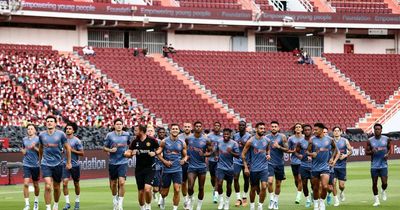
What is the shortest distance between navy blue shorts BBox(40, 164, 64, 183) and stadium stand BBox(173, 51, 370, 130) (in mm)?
34990

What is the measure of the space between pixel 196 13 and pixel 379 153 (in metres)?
37.3

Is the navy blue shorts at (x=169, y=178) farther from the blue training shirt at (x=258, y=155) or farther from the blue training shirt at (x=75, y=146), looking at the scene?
the blue training shirt at (x=75, y=146)

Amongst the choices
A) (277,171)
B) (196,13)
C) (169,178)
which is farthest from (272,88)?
(169,178)

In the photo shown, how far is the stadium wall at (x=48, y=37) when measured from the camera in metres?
62.7

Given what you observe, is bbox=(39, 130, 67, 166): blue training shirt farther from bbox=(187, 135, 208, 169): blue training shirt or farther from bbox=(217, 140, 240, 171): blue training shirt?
bbox=(217, 140, 240, 171): blue training shirt

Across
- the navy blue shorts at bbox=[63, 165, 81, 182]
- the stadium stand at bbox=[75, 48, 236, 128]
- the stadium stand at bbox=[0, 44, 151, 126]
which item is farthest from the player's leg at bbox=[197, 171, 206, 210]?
the stadium stand at bbox=[75, 48, 236, 128]

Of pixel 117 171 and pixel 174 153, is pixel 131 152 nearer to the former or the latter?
pixel 174 153

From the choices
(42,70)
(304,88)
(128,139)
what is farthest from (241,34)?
(128,139)

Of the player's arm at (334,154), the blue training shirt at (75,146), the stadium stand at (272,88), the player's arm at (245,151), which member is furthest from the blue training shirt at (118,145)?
the stadium stand at (272,88)

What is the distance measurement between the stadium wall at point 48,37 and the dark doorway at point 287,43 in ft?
50.0

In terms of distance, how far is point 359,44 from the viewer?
7656 centimetres

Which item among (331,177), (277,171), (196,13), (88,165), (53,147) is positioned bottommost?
(88,165)

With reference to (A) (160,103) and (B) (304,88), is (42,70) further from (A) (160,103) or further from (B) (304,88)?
(B) (304,88)

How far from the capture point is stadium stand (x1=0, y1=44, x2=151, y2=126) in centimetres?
5450
